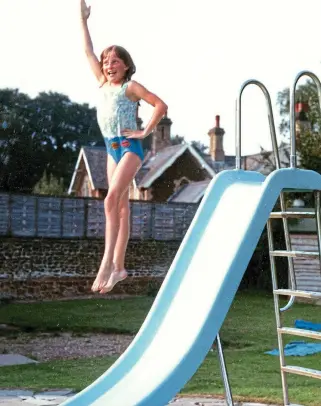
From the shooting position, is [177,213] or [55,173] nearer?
[55,173]

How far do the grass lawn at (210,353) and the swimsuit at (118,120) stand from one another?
2.09 m

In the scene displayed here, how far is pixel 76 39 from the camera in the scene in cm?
561

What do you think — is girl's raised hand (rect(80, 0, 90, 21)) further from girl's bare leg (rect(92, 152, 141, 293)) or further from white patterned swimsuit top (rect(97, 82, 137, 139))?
girl's bare leg (rect(92, 152, 141, 293))

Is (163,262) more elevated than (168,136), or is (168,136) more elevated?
(168,136)

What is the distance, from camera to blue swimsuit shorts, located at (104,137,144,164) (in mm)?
4059

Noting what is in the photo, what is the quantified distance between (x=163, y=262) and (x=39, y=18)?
11.4 ft

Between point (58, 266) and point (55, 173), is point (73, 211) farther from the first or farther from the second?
point (58, 266)

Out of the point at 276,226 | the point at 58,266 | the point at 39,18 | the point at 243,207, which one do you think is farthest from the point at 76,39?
the point at 276,226

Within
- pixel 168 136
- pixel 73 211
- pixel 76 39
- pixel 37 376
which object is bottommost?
pixel 37 376

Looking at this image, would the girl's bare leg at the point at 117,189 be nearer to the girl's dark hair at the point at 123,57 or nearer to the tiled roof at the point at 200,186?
the girl's dark hair at the point at 123,57

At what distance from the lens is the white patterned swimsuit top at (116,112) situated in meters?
4.09

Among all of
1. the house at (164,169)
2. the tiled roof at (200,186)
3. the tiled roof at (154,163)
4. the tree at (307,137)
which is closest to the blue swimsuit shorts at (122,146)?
the house at (164,169)

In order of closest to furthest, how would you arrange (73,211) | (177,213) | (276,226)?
(73,211) → (177,213) → (276,226)

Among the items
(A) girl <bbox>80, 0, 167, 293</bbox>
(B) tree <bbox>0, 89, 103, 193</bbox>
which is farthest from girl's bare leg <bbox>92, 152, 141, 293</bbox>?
(B) tree <bbox>0, 89, 103, 193</bbox>
